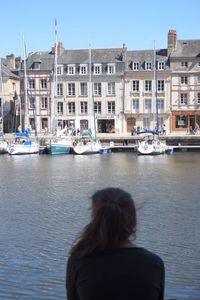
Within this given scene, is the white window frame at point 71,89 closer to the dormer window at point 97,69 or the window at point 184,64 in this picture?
the dormer window at point 97,69

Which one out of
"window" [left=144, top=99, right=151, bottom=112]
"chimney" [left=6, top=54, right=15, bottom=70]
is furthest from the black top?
"chimney" [left=6, top=54, right=15, bottom=70]

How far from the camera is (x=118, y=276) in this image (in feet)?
12.1

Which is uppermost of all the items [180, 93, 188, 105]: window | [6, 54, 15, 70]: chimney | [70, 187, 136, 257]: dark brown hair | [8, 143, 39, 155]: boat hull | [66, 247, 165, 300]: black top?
[6, 54, 15, 70]: chimney

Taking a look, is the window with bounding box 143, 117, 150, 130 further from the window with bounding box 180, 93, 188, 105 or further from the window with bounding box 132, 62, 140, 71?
the window with bounding box 132, 62, 140, 71

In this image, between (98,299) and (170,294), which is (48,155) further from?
(98,299)

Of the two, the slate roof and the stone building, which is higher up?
the slate roof

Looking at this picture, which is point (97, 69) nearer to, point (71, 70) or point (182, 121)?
point (71, 70)

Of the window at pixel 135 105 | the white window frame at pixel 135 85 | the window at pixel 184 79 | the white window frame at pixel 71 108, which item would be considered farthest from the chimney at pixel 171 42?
the white window frame at pixel 71 108

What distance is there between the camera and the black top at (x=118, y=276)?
369cm

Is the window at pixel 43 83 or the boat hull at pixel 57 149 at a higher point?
the window at pixel 43 83

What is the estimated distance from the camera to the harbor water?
12.6 m

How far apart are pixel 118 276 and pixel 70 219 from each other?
17215 millimetres

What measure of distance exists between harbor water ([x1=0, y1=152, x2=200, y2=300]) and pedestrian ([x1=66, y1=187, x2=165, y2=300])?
574mm

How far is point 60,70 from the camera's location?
8119cm
